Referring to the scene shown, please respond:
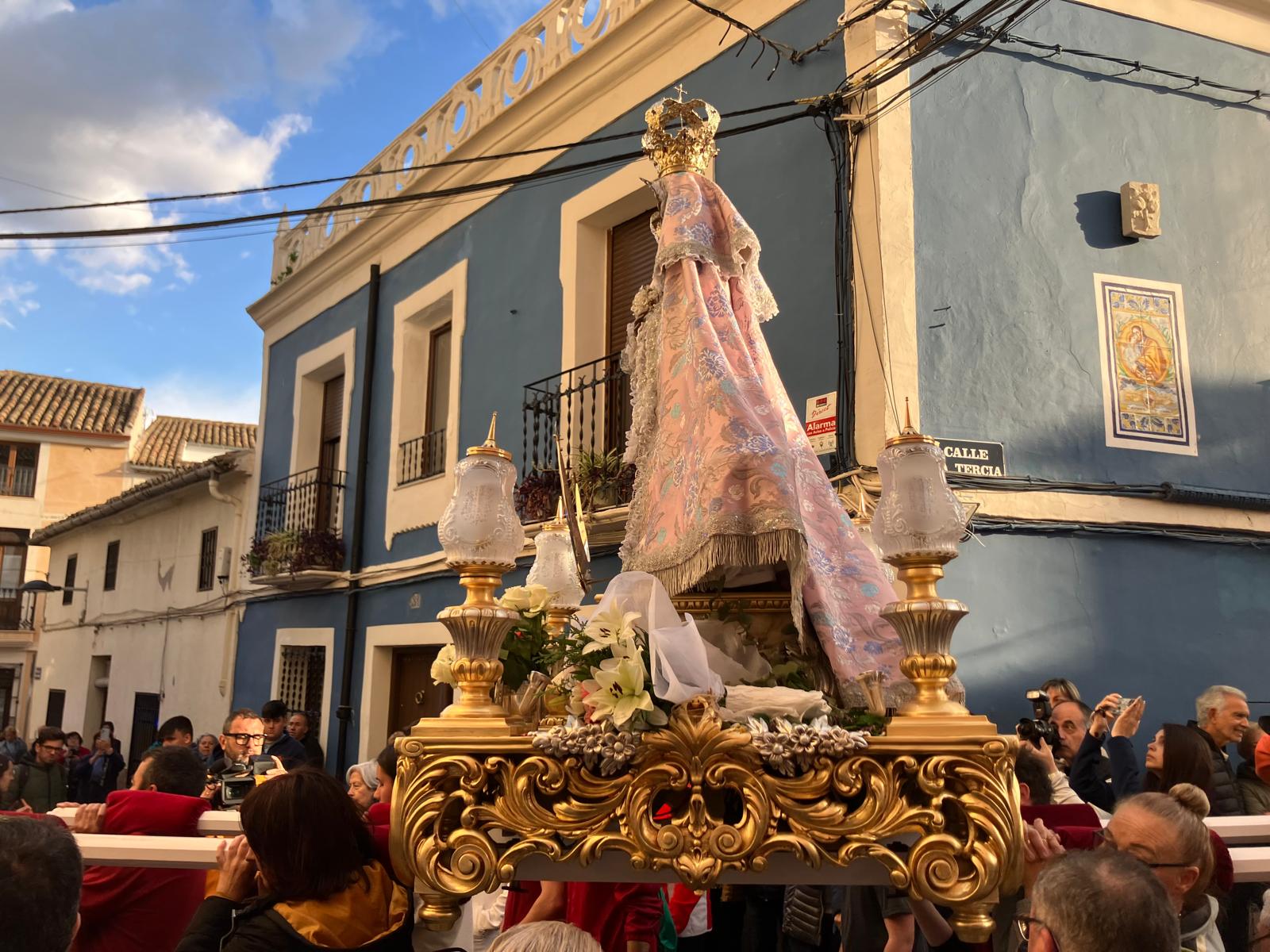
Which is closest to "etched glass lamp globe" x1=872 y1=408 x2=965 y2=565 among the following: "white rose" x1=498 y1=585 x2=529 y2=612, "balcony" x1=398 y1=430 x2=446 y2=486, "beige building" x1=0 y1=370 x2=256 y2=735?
"white rose" x1=498 y1=585 x2=529 y2=612

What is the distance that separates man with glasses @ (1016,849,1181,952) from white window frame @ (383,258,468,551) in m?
6.77

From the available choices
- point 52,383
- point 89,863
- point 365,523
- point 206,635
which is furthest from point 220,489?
point 52,383

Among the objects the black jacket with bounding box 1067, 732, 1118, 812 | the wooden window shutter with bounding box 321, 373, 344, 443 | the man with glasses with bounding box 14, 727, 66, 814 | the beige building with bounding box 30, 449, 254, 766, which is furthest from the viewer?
the beige building with bounding box 30, 449, 254, 766

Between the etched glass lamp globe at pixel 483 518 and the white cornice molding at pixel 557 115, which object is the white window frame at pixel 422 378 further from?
the etched glass lamp globe at pixel 483 518

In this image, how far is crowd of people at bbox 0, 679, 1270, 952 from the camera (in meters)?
1.67

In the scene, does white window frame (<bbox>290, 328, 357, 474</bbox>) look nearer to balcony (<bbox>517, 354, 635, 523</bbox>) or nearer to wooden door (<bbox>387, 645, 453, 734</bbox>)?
wooden door (<bbox>387, 645, 453, 734</bbox>)

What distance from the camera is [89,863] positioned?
88.1 inches

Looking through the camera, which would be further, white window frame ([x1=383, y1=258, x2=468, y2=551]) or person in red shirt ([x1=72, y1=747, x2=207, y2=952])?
white window frame ([x1=383, y1=258, x2=468, y2=551])

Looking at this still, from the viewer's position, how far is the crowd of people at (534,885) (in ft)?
5.47

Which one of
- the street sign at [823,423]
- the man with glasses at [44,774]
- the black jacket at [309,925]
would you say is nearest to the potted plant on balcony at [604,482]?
the street sign at [823,423]

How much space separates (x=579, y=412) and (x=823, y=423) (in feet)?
6.89

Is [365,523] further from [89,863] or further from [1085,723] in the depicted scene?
[89,863]

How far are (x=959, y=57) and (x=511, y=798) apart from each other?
4.56m

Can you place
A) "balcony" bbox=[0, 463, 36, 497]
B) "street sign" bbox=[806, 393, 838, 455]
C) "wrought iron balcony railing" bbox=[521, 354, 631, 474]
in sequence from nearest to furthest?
1. "street sign" bbox=[806, 393, 838, 455]
2. "wrought iron balcony railing" bbox=[521, 354, 631, 474]
3. "balcony" bbox=[0, 463, 36, 497]
